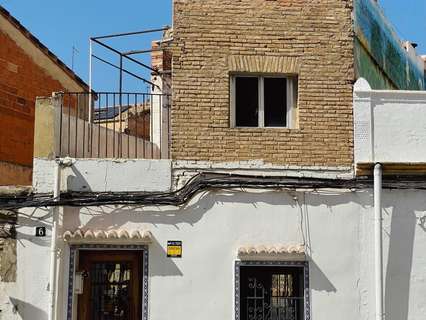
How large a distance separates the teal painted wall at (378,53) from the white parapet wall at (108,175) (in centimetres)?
345

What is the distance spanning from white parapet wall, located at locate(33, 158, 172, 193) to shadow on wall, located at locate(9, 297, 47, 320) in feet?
5.47

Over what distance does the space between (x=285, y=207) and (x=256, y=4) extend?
3.12 meters

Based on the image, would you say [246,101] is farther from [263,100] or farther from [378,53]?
[378,53]

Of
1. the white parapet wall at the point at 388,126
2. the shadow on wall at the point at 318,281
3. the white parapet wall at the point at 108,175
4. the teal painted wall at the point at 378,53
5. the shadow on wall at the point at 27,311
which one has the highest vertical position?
the teal painted wall at the point at 378,53

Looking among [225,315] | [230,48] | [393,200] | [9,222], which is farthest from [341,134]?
[9,222]

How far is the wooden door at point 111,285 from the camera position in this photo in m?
10.3

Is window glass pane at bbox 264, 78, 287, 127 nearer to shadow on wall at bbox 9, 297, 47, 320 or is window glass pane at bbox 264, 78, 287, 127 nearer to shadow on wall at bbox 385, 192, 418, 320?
shadow on wall at bbox 385, 192, 418, 320

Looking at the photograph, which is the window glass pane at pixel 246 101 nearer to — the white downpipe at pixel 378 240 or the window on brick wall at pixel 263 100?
the window on brick wall at pixel 263 100

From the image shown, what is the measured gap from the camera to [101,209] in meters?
10.2

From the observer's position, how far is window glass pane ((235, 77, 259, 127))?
10852mm

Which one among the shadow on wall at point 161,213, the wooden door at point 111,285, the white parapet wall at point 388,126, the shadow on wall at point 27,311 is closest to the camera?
the shadow on wall at point 27,311

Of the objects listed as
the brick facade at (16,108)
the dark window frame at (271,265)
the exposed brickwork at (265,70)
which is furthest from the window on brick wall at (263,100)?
the brick facade at (16,108)

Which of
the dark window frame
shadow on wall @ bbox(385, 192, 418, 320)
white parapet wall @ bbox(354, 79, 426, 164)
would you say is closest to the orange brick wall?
the dark window frame

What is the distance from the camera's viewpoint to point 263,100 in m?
10.9
